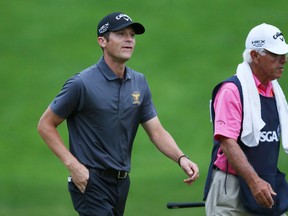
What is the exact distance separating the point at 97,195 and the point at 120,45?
113cm

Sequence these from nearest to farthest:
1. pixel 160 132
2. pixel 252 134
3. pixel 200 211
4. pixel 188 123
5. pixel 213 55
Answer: pixel 252 134 < pixel 160 132 < pixel 200 211 < pixel 188 123 < pixel 213 55

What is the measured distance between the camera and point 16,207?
1068 centimetres

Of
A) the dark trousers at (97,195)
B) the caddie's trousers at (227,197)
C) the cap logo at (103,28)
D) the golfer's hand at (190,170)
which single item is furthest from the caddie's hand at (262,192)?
the cap logo at (103,28)

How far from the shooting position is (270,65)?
6.66 m

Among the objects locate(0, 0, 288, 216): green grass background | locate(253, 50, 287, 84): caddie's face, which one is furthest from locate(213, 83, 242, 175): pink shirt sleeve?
locate(0, 0, 288, 216): green grass background

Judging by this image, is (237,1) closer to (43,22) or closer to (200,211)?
(43,22)

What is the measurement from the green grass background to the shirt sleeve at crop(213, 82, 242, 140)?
14.5 feet

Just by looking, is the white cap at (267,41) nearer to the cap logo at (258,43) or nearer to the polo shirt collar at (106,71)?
the cap logo at (258,43)

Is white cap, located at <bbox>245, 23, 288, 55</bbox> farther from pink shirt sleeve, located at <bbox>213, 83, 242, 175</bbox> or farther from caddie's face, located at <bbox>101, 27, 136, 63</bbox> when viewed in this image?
caddie's face, located at <bbox>101, 27, 136, 63</bbox>

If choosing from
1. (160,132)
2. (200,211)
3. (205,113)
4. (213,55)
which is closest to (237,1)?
(213,55)

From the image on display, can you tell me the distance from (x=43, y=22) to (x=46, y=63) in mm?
806

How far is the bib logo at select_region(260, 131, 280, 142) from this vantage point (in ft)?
21.5

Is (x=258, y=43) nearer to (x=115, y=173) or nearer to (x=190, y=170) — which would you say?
(x=190, y=170)

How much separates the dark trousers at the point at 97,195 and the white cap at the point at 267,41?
1.41 metres
